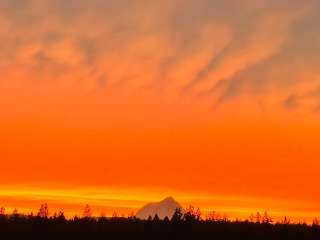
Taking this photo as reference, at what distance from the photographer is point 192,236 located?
9781 cm

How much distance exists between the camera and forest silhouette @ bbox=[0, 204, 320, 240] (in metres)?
96.7

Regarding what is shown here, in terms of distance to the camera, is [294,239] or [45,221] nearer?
[294,239]

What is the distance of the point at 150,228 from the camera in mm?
99750

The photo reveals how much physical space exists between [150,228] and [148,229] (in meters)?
0.28

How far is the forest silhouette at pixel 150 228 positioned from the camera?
9669 centimetres

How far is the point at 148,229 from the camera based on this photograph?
327 ft

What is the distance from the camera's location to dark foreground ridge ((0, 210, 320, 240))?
96.8 meters

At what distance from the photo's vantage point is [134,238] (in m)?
98.6

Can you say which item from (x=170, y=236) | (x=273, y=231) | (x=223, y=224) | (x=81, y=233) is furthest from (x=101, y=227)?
(x=273, y=231)

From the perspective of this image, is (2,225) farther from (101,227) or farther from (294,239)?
(294,239)

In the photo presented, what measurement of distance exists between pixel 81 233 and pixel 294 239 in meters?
26.8

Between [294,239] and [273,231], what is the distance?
3.01 meters

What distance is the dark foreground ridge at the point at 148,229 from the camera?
96750 millimetres

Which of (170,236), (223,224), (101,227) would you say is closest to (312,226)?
(223,224)
